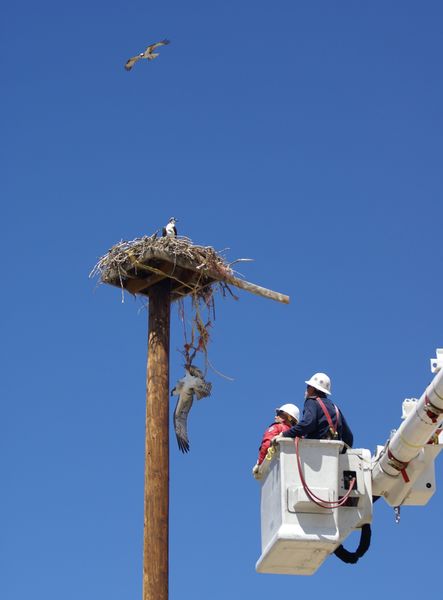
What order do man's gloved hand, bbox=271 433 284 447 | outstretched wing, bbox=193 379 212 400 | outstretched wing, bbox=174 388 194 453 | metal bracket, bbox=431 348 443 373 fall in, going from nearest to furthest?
1. metal bracket, bbox=431 348 443 373
2. man's gloved hand, bbox=271 433 284 447
3. outstretched wing, bbox=174 388 194 453
4. outstretched wing, bbox=193 379 212 400

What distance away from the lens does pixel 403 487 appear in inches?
566

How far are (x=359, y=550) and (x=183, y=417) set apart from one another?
7.50ft

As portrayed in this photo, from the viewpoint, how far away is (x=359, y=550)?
1469 cm

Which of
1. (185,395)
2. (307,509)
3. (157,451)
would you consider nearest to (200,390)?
(185,395)

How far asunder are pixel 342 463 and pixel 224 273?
9.15 ft

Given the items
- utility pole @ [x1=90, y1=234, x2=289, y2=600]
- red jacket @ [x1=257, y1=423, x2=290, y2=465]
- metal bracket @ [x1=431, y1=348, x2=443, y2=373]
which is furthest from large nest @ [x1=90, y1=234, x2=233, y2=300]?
metal bracket @ [x1=431, y1=348, x2=443, y2=373]

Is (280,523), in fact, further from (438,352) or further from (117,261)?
(117,261)

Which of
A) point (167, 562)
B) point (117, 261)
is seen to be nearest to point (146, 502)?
point (167, 562)

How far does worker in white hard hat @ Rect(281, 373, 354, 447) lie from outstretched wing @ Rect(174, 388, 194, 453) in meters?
1.72

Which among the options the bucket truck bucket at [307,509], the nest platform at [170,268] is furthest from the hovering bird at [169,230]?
the bucket truck bucket at [307,509]

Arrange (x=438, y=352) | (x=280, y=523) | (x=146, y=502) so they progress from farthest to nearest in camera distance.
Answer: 1. (x=146, y=502)
2. (x=280, y=523)
3. (x=438, y=352)

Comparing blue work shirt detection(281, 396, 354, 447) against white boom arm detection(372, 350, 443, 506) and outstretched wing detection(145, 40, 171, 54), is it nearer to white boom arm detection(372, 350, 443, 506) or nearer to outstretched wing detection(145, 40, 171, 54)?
white boom arm detection(372, 350, 443, 506)

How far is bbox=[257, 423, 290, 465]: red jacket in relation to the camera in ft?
47.3

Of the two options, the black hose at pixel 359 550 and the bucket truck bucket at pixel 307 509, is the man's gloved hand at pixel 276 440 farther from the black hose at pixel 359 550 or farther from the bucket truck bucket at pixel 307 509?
the black hose at pixel 359 550
